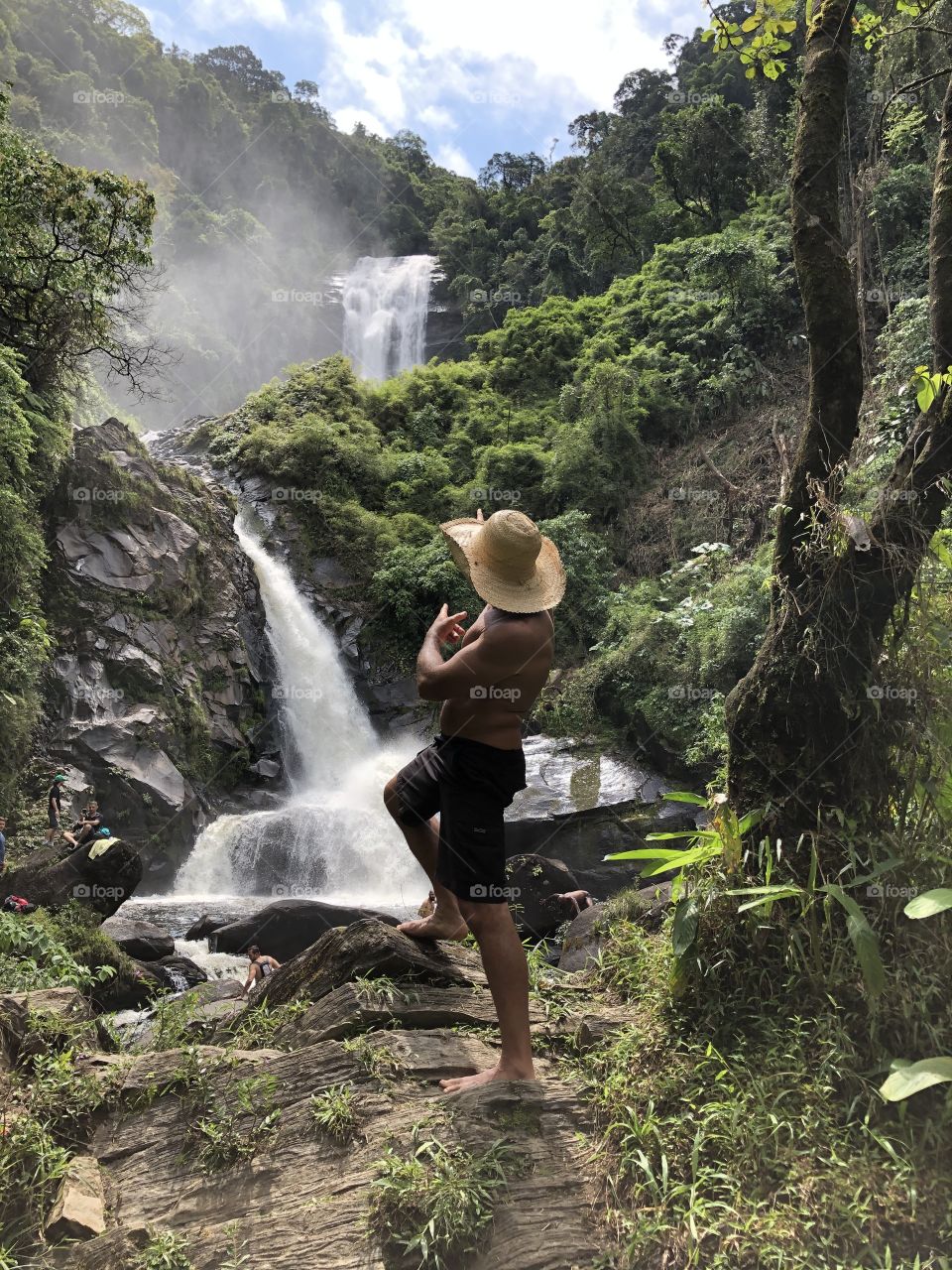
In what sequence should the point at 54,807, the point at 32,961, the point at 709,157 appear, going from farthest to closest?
the point at 709,157 < the point at 54,807 < the point at 32,961

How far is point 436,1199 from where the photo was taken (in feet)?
8.05

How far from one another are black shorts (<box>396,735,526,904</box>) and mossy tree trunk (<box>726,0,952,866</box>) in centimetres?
108

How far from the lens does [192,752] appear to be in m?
14.5

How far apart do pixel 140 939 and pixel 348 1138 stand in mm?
7934

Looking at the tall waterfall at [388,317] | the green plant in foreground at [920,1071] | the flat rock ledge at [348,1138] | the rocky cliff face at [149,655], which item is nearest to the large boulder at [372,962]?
the flat rock ledge at [348,1138]

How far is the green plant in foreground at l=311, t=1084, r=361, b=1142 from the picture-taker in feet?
9.37

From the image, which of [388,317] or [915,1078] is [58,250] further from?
[388,317]

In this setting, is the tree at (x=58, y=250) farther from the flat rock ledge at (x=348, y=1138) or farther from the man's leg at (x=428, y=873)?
the flat rock ledge at (x=348, y=1138)

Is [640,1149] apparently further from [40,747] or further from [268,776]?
[268,776]

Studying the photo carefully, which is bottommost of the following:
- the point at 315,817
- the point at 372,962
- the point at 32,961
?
the point at 315,817

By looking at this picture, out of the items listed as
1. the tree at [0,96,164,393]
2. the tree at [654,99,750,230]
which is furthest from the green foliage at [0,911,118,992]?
the tree at [654,99,750,230]

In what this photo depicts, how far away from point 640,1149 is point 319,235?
194ft

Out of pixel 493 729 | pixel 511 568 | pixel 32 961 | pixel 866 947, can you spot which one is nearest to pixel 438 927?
pixel 493 729

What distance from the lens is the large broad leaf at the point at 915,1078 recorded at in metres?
2.33
